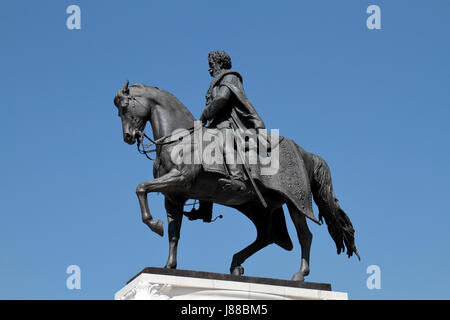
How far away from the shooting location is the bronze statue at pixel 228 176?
46.7 ft

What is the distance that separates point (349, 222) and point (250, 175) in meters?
2.43

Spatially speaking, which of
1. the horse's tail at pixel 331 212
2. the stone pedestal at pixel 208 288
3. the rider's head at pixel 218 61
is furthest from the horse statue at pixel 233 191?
the rider's head at pixel 218 61

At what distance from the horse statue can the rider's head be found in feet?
3.64

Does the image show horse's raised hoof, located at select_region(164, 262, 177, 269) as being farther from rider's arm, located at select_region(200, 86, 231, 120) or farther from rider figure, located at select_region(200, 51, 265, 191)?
rider's arm, located at select_region(200, 86, 231, 120)

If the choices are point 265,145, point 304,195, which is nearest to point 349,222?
point 304,195

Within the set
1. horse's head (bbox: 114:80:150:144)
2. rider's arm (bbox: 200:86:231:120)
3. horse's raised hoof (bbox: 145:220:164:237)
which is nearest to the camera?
horse's raised hoof (bbox: 145:220:164:237)

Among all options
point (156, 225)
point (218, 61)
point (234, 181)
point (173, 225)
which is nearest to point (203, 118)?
point (218, 61)

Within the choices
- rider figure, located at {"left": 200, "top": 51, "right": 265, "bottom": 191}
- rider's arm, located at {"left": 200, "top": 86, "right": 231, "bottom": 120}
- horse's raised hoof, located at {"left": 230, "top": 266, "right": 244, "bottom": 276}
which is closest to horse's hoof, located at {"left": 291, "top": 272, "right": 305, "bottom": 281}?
horse's raised hoof, located at {"left": 230, "top": 266, "right": 244, "bottom": 276}

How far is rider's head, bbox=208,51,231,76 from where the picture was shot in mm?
15641

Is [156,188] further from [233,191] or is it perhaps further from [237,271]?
[237,271]

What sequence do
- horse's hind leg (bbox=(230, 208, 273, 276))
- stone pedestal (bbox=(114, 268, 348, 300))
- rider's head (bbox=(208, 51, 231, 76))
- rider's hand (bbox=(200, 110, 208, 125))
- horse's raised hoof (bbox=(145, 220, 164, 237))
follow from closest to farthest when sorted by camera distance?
stone pedestal (bbox=(114, 268, 348, 300)) → horse's raised hoof (bbox=(145, 220, 164, 237)) → rider's hand (bbox=(200, 110, 208, 125)) → horse's hind leg (bbox=(230, 208, 273, 276)) → rider's head (bbox=(208, 51, 231, 76))

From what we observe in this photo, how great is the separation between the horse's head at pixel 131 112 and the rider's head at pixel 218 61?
1620 mm
